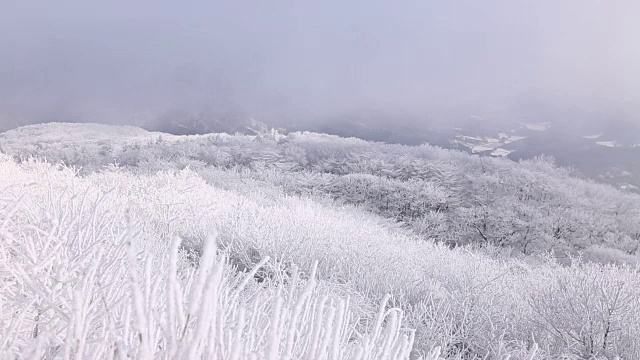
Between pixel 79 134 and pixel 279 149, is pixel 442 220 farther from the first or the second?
→ pixel 79 134

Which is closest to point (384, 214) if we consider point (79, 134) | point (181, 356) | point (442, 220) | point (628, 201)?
point (442, 220)

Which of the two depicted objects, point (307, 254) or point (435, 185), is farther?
point (435, 185)

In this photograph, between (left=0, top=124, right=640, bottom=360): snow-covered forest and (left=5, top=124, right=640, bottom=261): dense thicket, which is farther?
(left=5, top=124, right=640, bottom=261): dense thicket

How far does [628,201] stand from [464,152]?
257 inches

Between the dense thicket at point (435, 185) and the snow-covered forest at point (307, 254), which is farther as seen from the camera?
the dense thicket at point (435, 185)

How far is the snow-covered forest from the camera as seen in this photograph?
1.09 meters

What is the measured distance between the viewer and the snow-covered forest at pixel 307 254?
43.0 inches

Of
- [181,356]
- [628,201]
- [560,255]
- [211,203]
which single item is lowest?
[560,255]

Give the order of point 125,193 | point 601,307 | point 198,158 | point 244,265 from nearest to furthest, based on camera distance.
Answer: point 601,307 < point 244,265 < point 125,193 < point 198,158

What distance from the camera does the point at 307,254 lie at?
17.2 ft

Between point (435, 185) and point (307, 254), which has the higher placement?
point (307, 254)

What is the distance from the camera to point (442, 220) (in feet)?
47.8

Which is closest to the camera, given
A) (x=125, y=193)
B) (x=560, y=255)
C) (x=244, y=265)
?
(x=244, y=265)

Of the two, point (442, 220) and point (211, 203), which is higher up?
point (211, 203)
